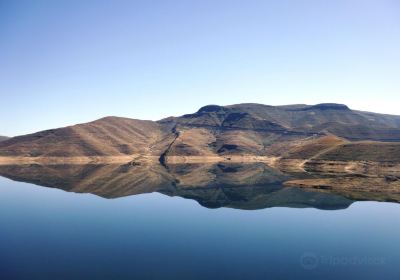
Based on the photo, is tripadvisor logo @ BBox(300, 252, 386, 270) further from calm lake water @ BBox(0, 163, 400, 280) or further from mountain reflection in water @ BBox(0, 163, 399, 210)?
mountain reflection in water @ BBox(0, 163, 399, 210)

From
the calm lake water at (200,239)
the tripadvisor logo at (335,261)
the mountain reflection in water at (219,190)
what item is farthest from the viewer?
the mountain reflection in water at (219,190)

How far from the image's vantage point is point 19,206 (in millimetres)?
91750

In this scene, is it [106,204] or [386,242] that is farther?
[106,204]

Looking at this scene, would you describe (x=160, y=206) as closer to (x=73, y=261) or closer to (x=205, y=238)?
(x=205, y=238)

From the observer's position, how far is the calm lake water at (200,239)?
4194 centimetres

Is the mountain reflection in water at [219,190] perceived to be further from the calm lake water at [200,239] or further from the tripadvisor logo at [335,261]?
the tripadvisor logo at [335,261]

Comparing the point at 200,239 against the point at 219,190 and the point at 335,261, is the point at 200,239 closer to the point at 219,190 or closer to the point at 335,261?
the point at 335,261

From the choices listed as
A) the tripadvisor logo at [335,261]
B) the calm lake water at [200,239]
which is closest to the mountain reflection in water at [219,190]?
the calm lake water at [200,239]

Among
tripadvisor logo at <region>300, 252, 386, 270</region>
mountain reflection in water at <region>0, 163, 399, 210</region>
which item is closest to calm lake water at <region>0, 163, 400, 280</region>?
tripadvisor logo at <region>300, 252, 386, 270</region>

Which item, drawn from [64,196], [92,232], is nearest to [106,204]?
[64,196]

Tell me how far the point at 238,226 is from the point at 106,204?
4402cm

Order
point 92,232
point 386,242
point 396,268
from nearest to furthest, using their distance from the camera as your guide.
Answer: point 396,268 → point 386,242 → point 92,232

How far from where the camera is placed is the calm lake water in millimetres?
41938

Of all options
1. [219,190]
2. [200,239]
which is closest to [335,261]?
[200,239]
